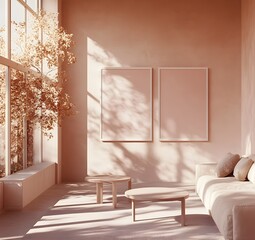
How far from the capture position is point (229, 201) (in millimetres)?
5781

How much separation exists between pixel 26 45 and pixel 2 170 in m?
2.38

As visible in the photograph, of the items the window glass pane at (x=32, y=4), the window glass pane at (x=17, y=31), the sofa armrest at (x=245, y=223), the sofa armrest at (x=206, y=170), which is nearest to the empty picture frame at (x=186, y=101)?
the sofa armrest at (x=206, y=170)

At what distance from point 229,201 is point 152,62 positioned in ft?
19.4

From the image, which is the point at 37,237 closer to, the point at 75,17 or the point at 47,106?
the point at 47,106

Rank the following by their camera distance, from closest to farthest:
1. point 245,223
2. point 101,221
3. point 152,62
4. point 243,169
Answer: point 245,223, point 101,221, point 243,169, point 152,62

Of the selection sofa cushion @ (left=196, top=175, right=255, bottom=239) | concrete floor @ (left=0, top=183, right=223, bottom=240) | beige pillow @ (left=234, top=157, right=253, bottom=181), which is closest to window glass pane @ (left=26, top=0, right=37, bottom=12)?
concrete floor @ (left=0, top=183, right=223, bottom=240)

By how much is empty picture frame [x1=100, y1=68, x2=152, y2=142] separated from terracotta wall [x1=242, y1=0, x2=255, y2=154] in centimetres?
203

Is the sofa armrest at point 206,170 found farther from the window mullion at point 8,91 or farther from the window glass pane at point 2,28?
the window glass pane at point 2,28

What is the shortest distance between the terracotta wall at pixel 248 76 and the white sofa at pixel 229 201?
1582 millimetres

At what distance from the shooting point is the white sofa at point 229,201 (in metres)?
5.14

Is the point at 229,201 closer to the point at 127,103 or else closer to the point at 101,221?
the point at 101,221

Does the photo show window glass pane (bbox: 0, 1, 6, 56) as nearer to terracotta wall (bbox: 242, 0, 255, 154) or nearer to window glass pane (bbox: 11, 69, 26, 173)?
window glass pane (bbox: 11, 69, 26, 173)

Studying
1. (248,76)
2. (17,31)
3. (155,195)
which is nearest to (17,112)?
(17,31)

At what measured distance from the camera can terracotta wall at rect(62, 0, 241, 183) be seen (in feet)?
36.7
